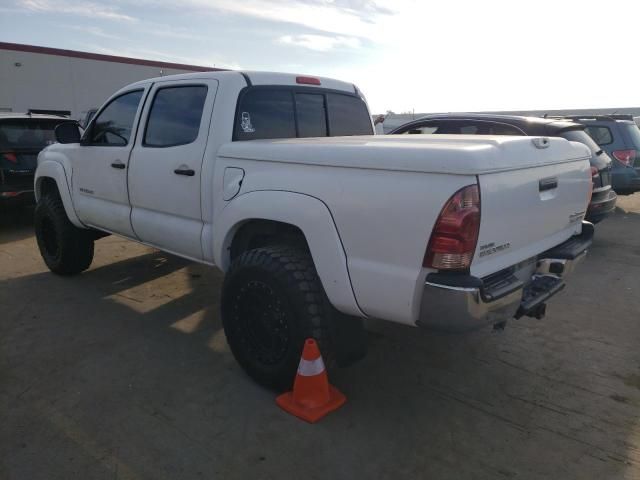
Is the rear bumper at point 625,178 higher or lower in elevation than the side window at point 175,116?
lower

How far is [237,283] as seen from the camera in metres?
3.08

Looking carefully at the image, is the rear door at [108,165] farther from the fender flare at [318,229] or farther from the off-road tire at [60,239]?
the fender flare at [318,229]

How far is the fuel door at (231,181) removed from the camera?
10.3 ft

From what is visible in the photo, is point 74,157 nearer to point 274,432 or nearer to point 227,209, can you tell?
point 227,209

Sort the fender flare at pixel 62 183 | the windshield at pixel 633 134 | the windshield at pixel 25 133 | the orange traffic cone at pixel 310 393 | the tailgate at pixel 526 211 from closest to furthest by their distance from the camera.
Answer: the tailgate at pixel 526 211 < the orange traffic cone at pixel 310 393 < the fender flare at pixel 62 183 < the windshield at pixel 25 133 < the windshield at pixel 633 134

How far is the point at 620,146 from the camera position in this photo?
27.9ft

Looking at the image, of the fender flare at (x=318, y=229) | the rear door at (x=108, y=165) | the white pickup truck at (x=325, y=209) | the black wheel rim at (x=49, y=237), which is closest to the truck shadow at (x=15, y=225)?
the black wheel rim at (x=49, y=237)

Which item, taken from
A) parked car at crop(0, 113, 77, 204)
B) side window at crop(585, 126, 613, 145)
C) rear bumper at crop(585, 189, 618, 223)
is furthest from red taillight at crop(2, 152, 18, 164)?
side window at crop(585, 126, 613, 145)

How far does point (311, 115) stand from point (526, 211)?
2.03 metres

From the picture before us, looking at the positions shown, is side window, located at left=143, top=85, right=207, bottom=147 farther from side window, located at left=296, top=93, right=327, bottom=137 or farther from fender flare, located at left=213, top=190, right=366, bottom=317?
fender flare, located at left=213, top=190, right=366, bottom=317

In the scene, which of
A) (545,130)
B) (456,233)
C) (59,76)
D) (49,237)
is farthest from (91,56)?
(456,233)

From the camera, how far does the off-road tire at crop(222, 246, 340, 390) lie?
2785 millimetres

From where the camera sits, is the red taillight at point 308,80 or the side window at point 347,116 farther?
the side window at point 347,116

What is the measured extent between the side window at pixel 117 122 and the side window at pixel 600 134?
776cm
